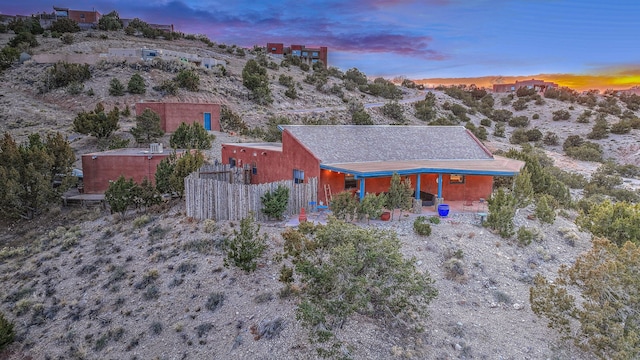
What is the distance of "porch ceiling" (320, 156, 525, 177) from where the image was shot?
16.3m

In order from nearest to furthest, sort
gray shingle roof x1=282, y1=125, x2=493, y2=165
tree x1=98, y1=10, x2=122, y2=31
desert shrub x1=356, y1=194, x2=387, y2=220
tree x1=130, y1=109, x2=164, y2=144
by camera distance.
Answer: desert shrub x1=356, y1=194, x2=387, y2=220 < gray shingle roof x1=282, y1=125, x2=493, y2=165 < tree x1=130, y1=109, x2=164, y2=144 < tree x1=98, y1=10, x2=122, y2=31

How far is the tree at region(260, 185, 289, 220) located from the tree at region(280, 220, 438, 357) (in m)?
5.78

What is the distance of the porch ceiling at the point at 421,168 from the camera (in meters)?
16.3

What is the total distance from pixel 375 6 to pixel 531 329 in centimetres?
2708

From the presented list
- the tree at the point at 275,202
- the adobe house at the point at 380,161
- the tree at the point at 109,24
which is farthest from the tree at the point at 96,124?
the tree at the point at 109,24

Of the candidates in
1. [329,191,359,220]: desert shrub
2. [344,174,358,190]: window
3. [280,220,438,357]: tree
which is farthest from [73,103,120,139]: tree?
[280,220,438,357]: tree

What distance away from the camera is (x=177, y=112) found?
35656 millimetres

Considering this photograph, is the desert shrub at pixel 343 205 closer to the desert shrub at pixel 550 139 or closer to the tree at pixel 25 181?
the tree at pixel 25 181

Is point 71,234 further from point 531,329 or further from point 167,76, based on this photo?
point 167,76

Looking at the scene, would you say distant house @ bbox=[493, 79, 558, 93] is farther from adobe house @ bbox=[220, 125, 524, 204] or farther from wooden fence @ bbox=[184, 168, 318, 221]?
wooden fence @ bbox=[184, 168, 318, 221]

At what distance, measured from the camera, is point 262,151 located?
21.3m

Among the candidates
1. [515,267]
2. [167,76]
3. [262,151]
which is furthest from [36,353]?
[167,76]

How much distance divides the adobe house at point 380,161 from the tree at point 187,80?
2853 cm

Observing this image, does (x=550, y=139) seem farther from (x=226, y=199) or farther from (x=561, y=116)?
(x=226, y=199)
